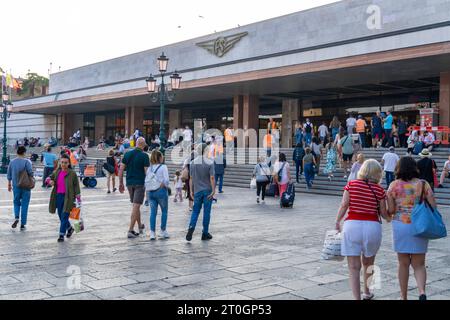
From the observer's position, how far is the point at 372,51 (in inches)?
795

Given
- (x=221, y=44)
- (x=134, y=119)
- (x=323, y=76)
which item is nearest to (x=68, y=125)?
(x=134, y=119)

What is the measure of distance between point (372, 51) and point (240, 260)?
615 inches

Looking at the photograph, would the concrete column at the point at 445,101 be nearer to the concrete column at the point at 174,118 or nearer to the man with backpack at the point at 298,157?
the man with backpack at the point at 298,157

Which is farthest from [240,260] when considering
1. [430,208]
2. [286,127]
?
[286,127]

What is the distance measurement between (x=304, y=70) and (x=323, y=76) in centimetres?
178

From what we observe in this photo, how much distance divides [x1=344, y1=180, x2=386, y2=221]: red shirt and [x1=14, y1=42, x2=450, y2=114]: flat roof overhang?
602 inches

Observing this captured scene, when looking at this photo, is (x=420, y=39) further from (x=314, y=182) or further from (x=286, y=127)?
(x=286, y=127)

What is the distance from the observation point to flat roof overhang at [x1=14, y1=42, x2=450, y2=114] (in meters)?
19.3

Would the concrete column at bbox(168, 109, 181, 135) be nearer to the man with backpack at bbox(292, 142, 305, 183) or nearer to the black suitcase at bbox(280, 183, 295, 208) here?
the man with backpack at bbox(292, 142, 305, 183)

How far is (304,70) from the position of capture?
22.3 m

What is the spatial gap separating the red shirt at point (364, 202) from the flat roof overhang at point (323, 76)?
15.3 metres

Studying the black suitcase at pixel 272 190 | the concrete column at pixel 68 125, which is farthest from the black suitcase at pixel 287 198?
the concrete column at pixel 68 125

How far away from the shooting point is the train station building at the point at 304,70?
2061 centimetres

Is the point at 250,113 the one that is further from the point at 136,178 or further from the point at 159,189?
the point at 159,189
